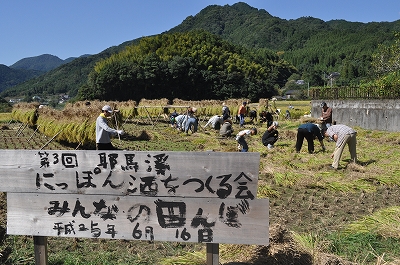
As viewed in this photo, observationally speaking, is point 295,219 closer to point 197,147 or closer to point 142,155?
point 142,155

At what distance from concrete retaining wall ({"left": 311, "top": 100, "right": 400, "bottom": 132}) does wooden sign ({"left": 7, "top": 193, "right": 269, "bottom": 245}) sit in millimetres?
15095

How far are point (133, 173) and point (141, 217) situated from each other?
1.14 ft

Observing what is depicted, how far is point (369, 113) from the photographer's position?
17266mm

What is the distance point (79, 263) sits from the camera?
3.64 metres

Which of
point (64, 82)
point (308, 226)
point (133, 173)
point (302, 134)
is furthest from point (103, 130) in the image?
point (64, 82)

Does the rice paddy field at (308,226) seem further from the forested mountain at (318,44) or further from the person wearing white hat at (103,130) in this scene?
the forested mountain at (318,44)

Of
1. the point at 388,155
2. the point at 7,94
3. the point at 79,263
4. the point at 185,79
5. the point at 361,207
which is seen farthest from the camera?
the point at 7,94

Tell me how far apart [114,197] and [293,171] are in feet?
17.8

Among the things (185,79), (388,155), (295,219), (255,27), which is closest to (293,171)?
(295,219)

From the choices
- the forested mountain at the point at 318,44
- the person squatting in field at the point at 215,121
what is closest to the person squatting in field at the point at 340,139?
the person squatting in field at the point at 215,121

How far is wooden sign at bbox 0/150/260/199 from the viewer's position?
268 centimetres

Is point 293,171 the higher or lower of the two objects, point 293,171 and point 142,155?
the lower

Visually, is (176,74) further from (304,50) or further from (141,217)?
(304,50)

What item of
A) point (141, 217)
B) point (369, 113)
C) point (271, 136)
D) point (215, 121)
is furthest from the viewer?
point (215, 121)
